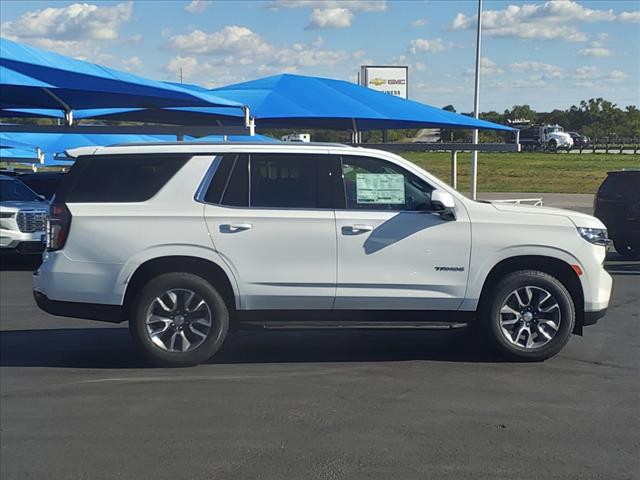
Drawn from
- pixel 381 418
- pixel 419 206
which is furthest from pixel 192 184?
pixel 381 418

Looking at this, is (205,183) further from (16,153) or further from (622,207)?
(16,153)

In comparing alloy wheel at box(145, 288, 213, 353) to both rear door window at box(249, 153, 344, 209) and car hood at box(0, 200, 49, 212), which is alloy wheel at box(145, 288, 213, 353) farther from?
car hood at box(0, 200, 49, 212)

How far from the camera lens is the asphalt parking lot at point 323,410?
481cm

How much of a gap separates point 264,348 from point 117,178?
218cm

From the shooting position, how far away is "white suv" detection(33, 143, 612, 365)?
6.91 metres

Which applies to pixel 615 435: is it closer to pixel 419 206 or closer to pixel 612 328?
pixel 419 206

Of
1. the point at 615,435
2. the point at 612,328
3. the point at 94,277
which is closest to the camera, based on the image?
the point at 615,435

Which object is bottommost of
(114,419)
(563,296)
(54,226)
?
(114,419)

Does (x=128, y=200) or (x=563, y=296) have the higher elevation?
(x=128, y=200)

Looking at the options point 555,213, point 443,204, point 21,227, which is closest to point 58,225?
point 443,204

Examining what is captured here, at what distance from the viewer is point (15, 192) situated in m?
15.4

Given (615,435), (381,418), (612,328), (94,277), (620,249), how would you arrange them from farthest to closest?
(620,249)
(612,328)
(94,277)
(381,418)
(615,435)

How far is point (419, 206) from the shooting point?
23.0 ft

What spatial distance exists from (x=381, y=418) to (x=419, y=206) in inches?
83.3
